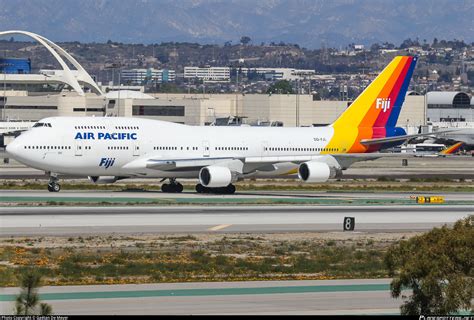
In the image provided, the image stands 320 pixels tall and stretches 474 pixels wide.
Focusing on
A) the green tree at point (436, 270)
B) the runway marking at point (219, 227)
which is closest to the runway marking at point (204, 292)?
the green tree at point (436, 270)

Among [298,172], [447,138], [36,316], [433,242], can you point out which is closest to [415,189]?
[298,172]

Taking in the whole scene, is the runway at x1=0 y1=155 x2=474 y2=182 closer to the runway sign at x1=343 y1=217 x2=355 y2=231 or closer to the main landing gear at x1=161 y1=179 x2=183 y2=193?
the main landing gear at x1=161 y1=179 x2=183 y2=193

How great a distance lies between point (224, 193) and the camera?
244 feet

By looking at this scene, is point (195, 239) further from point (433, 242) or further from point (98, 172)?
point (98, 172)

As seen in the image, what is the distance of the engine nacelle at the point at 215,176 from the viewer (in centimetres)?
7200

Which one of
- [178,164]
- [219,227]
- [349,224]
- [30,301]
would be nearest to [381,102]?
[178,164]

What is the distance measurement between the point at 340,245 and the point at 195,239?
18.3ft

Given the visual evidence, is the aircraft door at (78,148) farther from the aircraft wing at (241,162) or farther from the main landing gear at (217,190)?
the main landing gear at (217,190)

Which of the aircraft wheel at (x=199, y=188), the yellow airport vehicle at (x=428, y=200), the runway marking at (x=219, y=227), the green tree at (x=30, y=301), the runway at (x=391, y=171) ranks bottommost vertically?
the runway at (x=391, y=171)

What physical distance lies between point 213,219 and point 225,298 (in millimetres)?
22009

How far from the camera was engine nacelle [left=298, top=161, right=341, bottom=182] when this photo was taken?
73.2 meters

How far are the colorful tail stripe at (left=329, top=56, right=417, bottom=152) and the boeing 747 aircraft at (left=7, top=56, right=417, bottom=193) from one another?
2.5 inches

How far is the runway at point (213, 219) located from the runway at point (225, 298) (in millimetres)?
14045

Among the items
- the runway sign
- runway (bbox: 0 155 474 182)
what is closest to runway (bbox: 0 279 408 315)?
the runway sign
